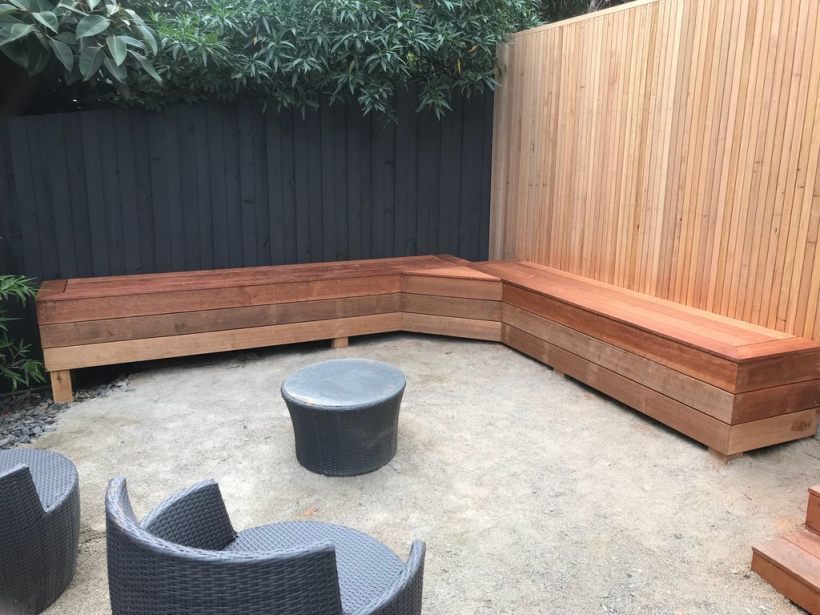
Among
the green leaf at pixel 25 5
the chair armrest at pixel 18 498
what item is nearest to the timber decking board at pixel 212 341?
the green leaf at pixel 25 5

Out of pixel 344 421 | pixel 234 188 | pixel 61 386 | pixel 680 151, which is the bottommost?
pixel 61 386

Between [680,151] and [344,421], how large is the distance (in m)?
2.63

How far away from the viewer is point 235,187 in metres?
4.88

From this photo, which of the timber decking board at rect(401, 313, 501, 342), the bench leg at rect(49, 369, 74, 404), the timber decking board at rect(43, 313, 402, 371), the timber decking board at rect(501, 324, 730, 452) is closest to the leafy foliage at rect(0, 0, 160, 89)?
the timber decking board at rect(43, 313, 402, 371)

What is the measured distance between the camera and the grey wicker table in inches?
108

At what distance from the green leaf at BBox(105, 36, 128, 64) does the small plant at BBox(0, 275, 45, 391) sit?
1.37 meters

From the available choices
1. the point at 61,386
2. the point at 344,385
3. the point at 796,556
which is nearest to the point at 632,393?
the point at 796,556

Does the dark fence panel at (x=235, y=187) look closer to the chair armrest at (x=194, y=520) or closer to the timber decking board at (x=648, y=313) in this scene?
the timber decking board at (x=648, y=313)

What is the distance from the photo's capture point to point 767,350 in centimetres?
293

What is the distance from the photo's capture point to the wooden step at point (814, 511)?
2176 mm

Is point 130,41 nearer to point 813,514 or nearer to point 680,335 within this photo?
point 680,335

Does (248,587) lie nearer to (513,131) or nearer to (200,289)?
(200,289)

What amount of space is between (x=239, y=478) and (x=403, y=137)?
3462 millimetres

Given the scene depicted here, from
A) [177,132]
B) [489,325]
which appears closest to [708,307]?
[489,325]
